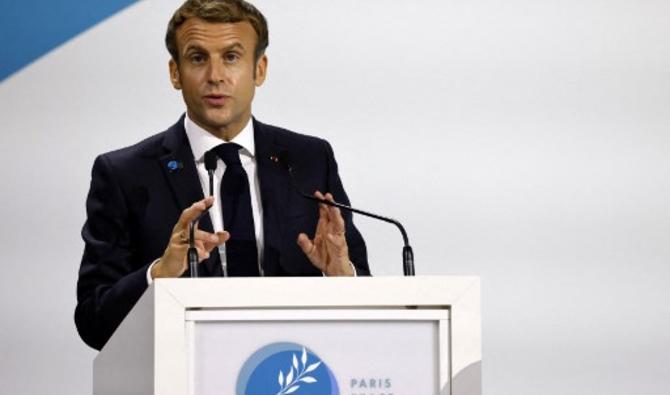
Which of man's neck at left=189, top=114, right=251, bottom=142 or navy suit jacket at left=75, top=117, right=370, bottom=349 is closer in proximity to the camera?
navy suit jacket at left=75, top=117, right=370, bottom=349

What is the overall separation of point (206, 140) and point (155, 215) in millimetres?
228

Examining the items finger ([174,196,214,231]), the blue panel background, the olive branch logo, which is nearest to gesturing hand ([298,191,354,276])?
finger ([174,196,214,231])

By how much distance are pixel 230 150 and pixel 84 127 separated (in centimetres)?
73

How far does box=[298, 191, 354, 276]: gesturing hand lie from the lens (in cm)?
299

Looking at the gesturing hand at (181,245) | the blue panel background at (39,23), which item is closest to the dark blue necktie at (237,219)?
the gesturing hand at (181,245)

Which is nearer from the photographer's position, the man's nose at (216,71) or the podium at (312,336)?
the podium at (312,336)

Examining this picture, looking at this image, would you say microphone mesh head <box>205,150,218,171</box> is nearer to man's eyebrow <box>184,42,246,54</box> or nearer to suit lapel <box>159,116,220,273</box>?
suit lapel <box>159,116,220,273</box>

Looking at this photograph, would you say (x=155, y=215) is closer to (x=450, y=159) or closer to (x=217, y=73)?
(x=217, y=73)

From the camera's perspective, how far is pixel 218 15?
3.47 m

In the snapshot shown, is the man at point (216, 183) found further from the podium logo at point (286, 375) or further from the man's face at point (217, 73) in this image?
the podium logo at point (286, 375)

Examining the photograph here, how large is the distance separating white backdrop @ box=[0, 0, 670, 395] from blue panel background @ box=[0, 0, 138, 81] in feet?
0.12

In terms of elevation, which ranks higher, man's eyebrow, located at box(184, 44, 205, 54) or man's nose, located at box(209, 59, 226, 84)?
man's eyebrow, located at box(184, 44, 205, 54)

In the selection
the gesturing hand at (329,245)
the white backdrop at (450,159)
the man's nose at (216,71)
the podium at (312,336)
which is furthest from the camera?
the white backdrop at (450,159)

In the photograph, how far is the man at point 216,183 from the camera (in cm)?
331
